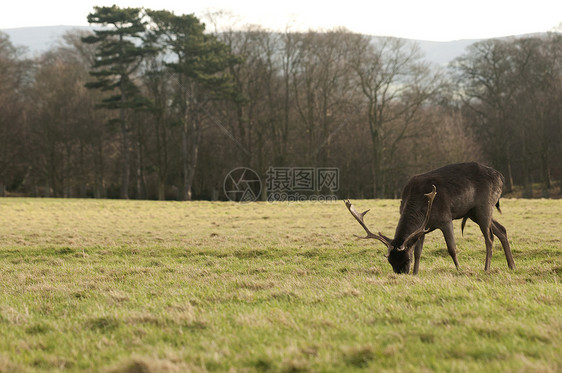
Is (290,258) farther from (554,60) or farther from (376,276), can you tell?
(554,60)

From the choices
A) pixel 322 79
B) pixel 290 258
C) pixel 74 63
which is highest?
pixel 74 63

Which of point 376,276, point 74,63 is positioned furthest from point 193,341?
point 74,63

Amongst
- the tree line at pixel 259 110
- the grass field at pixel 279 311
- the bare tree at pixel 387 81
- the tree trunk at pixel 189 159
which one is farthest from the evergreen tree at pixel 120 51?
the grass field at pixel 279 311

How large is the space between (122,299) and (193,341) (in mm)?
2568

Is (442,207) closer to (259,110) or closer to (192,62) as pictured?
(192,62)

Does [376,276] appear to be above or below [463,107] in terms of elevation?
below

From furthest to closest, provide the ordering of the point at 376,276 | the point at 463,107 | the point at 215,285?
1. the point at 463,107
2. the point at 376,276
3. the point at 215,285

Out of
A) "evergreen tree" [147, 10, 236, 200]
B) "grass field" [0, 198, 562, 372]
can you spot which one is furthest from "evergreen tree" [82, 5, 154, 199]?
"grass field" [0, 198, 562, 372]

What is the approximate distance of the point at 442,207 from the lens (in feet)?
30.4

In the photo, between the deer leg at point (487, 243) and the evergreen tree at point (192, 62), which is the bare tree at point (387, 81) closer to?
the evergreen tree at point (192, 62)

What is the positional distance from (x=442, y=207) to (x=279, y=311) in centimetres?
456

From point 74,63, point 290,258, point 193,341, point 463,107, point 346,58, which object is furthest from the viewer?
point 463,107

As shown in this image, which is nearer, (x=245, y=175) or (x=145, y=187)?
(x=245, y=175)

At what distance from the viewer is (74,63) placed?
178 ft
